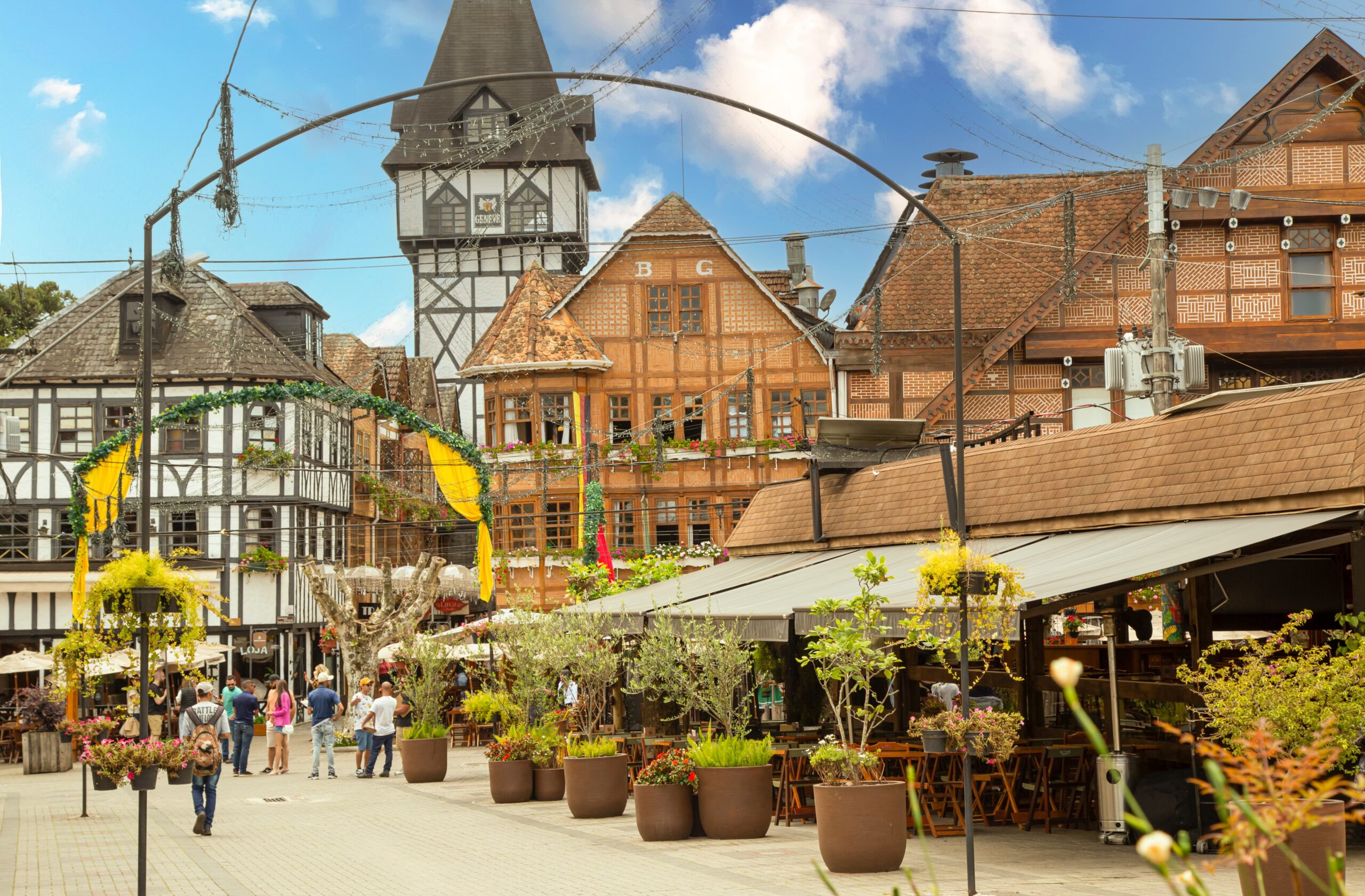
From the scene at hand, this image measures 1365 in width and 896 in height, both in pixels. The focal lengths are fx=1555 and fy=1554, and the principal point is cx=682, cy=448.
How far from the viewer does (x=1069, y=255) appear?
28.6 meters

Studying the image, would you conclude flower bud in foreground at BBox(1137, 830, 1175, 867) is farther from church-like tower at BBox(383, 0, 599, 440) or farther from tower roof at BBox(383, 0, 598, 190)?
tower roof at BBox(383, 0, 598, 190)

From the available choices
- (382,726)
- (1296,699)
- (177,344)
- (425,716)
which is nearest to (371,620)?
(382,726)

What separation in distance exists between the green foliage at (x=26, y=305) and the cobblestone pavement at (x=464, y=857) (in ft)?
134

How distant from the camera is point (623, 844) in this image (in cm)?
1451

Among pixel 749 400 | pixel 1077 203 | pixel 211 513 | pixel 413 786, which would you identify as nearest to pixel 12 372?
pixel 211 513

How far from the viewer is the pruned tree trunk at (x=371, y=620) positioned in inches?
1239

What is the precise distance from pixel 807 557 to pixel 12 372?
Result: 28506mm

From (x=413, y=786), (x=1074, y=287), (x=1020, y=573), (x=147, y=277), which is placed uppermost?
(x=1074, y=287)

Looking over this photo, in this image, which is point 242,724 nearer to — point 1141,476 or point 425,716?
point 425,716

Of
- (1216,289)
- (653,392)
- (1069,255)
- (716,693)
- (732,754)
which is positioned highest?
(1069,255)

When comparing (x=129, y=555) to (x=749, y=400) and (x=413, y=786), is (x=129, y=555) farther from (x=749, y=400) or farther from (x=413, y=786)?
(x=749, y=400)

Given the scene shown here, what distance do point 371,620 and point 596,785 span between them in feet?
54.2

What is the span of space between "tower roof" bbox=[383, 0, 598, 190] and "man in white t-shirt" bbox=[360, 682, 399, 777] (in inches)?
1373

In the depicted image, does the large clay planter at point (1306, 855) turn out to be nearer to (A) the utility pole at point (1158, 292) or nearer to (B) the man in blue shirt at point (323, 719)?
(A) the utility pole at point (1158, 292)
